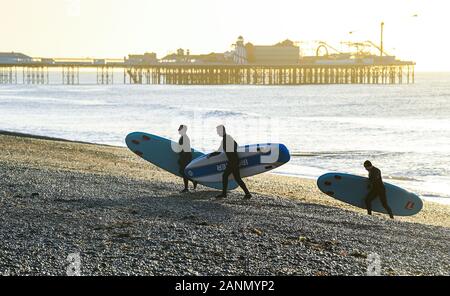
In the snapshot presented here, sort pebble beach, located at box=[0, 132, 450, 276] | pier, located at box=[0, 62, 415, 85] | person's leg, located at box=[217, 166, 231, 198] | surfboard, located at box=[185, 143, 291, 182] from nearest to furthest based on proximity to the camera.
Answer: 1. pebble beach, located at box=[0, 132, 450, 276]
2. person's leg, located at box=[217, 166, 231, 198]
3. surfboard, located at box=[185, 143, 291, 182]
4. pier, located at box=[0, 62, 415, 85]

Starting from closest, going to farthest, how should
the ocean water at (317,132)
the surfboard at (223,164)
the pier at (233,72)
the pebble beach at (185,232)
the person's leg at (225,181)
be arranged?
the pebble beach at (185,232) < the person's leg at (225,181) < the surfboard at (223,164) < the ocean water at (317,132) < the pier at (233,72)

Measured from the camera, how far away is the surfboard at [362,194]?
45.5ft

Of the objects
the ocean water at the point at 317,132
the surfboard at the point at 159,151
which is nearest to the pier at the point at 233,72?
the ocean water at the point at 317,132

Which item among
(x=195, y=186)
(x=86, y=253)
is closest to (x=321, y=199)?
(x=195, y=186)

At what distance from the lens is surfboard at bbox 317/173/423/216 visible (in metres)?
13.9

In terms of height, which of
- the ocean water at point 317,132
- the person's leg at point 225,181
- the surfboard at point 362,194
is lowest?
the ocean water at point 317,132

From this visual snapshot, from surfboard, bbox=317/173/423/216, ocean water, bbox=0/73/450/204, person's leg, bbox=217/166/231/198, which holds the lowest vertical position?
ocean water, bbox=0/73/450/204

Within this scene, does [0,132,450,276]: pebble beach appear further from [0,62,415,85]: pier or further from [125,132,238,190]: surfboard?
[0,62,415,85]: pier

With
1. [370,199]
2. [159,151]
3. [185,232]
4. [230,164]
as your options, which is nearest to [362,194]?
[370,199]

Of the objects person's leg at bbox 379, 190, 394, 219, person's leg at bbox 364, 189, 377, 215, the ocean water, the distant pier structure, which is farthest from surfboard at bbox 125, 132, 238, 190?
the distant pier structure

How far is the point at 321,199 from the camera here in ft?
50.2

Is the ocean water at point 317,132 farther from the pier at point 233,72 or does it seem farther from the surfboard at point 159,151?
the pier at point 233,72
